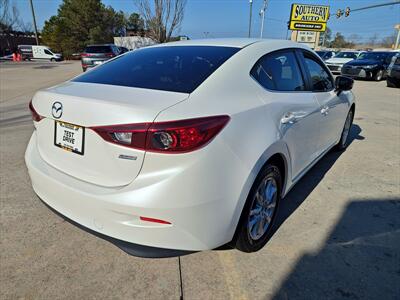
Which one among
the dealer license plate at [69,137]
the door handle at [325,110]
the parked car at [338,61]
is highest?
the dealer license plate at [69,137]

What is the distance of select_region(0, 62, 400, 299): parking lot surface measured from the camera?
2.06m

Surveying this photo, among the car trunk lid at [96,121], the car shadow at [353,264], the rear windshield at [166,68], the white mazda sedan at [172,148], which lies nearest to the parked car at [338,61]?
the car shadow at [353,264]

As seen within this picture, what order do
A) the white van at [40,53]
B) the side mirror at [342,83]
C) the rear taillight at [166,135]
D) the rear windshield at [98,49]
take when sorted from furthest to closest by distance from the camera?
the white van at [40,53] < the rear windshield at [98,49] < the side mirror at [342,83] < the rear taillight at [166,135]

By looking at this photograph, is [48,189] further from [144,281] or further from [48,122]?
[144,281]

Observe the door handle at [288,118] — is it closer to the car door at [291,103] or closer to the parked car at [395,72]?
the car door at [291,103]

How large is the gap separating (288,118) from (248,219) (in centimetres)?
86

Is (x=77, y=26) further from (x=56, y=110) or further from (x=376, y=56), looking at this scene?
(x=56, y=110)

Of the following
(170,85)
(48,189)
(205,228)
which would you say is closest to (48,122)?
(48,189)

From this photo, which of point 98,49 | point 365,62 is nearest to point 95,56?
point 98,49

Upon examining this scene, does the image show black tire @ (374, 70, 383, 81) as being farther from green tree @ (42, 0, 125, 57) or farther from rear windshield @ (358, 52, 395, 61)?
green tree @ (42, 0, 125, 57)

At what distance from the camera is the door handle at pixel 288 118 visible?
2303 millimetres

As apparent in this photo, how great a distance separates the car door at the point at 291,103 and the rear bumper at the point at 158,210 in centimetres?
81

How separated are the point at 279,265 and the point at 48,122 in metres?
2.01

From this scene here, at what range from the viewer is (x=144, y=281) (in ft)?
6.98
